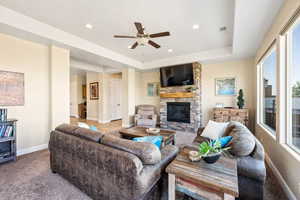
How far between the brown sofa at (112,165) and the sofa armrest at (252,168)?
0.78m

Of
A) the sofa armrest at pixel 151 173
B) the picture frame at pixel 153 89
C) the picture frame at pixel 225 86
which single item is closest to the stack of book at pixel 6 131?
the sofa armrest at pixel 151 173

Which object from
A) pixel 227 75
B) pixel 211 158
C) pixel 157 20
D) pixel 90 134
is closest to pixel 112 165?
pixel 90 134

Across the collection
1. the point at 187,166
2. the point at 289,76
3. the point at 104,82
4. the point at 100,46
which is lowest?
the point at 187,166

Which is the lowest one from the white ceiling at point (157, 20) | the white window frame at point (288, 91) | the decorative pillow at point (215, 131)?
the decorative pillow at point (215, 131)

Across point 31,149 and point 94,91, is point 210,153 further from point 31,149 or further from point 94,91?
point 94,91

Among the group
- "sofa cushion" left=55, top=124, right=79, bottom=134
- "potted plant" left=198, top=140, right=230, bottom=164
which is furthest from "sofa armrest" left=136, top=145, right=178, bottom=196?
"sofa cushion" left=55, top=124, right=79, bottom=134

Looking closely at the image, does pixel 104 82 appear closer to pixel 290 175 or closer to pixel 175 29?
pixel 175 29

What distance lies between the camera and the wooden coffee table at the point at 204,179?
3.59ft

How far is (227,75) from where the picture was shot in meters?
4.89

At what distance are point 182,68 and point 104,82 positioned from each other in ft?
12.9

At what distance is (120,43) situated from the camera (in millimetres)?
3980

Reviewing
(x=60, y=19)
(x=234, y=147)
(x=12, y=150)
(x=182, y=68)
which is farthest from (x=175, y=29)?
(x=12, y=150)

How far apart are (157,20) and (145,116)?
3.88 metres

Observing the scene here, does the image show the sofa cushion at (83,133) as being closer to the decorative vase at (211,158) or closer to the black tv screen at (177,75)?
the decorative vase at (211,158)
